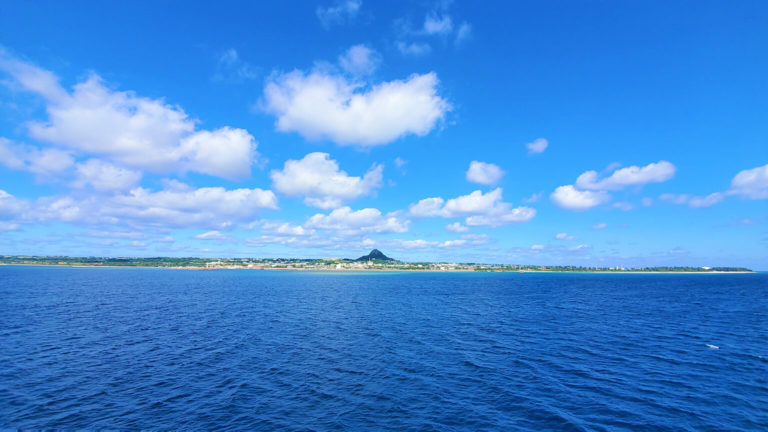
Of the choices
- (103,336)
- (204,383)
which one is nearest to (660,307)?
(204,383)

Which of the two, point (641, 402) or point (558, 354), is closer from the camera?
point (641, 402)

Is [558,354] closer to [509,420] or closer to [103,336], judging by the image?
[509,420]

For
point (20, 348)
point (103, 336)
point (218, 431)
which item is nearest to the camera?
point (218, 431)

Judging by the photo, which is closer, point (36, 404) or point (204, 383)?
point (36, 404)

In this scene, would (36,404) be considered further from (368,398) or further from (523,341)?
(523,341)

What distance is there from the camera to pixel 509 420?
26.8m

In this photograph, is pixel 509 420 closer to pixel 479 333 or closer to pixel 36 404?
pixel 479 333

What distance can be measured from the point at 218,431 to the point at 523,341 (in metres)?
44.8

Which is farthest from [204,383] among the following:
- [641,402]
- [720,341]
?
[720,341]

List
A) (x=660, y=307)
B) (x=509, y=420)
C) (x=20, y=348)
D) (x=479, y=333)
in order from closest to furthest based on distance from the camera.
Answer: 1. (x=509, y=420)
2. (x=20, y=348)
3. (x=479, y=333)
4. (x=660, y=307)

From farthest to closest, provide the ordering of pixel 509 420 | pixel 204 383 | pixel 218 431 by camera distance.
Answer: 1. pixel 204 383
2. pixel 509 420
3. pixel 218 431

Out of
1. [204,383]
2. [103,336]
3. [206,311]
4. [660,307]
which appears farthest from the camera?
[660,307]

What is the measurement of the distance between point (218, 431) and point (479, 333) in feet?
146

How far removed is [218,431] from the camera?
24438mm
